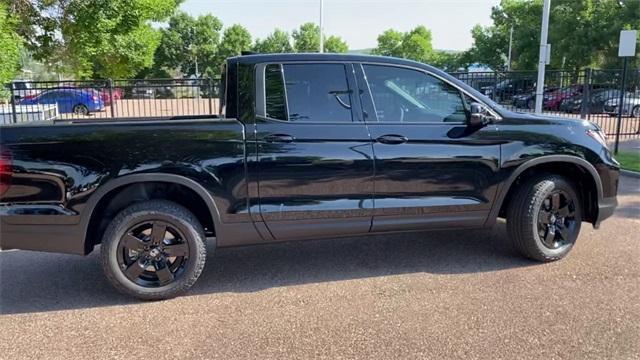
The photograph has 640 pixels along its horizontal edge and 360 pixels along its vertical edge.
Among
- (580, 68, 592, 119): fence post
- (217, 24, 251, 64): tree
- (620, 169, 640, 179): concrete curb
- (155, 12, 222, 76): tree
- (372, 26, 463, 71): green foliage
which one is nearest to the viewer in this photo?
(620, 169, 640, 179): concrete curb

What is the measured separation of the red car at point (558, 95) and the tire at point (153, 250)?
1394cm

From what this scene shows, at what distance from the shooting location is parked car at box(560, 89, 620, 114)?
15.6 m

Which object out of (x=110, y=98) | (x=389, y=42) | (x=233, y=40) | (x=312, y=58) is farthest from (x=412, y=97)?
(x=389, y=42)

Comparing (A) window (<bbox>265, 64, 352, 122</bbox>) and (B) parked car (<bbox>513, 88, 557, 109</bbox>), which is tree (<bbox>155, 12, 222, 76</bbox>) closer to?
(B) parked car (<bbox>513, 88, 557, 109</bbox>)

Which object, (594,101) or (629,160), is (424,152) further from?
(594,101)

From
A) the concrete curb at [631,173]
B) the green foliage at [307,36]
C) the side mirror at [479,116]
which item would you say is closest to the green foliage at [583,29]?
the concrete curb at [631,173]

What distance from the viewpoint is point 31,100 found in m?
13.2

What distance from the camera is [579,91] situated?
49.9 feet

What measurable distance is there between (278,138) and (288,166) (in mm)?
225

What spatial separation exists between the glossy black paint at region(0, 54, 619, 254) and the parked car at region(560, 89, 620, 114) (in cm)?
1273

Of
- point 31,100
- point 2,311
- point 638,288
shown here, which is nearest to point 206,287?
point 2,311

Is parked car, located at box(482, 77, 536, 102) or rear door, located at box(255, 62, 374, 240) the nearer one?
rear door, located at box(255, 62, 374, 240)

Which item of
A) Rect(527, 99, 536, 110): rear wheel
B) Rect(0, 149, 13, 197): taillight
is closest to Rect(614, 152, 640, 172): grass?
Rect(527, 99, 536, 110): rear wheel

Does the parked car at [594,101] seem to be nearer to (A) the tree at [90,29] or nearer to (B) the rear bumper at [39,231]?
(A) the tree at [90,29]
